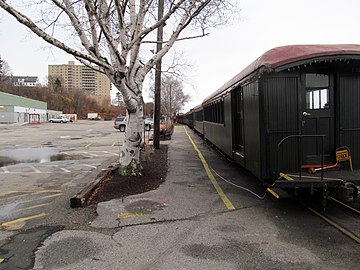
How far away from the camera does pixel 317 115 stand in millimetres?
5809

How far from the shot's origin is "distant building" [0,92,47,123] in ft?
213

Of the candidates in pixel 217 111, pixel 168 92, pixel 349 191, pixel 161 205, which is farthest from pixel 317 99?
pixel 168 92

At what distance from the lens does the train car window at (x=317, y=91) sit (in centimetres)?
577

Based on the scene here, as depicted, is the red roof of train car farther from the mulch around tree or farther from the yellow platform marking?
the mulch around tree

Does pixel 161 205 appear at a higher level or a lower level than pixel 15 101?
lower

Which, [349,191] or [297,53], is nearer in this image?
[349,191]

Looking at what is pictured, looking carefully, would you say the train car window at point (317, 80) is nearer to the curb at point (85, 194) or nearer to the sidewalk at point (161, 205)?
the sidewalk at point (161, 205)

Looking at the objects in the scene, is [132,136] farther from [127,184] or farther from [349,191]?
[349,191]

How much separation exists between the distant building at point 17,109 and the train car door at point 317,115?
6806 cm

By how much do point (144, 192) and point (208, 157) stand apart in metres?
6.71

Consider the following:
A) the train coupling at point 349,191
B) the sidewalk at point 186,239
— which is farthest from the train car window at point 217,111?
the train coupling at point 349,191

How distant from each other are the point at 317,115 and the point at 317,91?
0.43 meters

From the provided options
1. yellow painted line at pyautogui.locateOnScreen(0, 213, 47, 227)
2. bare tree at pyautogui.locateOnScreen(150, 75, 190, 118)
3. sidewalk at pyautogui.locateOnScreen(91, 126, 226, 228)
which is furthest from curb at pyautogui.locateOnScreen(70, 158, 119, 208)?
bare tree at pyautogui.locateOnScreen(150, 75, 190, 118)

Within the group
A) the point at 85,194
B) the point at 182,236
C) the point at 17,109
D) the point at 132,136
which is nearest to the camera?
the point at 182,236
